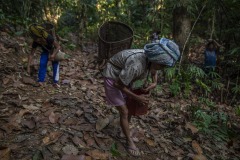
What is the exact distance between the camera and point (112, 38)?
3.79 m

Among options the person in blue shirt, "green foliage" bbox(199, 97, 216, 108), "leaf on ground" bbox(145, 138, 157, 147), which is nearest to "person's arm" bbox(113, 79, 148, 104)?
"leaf on ground" bbox(145, 138, 157, 147)

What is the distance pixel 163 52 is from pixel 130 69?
0.41 m

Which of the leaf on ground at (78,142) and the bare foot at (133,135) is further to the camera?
the bare foot at (133,135)

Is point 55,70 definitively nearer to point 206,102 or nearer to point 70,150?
point 70,150

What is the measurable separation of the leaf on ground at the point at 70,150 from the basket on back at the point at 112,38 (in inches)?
48.8

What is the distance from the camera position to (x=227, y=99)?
7137 mm

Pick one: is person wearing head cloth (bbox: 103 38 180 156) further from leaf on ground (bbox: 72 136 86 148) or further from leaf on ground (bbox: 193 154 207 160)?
leaf on ground (bbox: 193 154 207 160)

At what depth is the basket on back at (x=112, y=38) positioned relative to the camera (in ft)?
11.3

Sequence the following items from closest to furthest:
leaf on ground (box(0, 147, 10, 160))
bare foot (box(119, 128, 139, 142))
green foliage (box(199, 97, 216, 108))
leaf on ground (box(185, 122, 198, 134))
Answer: leaf on ground (box(0, 147, 10, 160)) → bare foot (box(119, 128, 139, 142)) → leaf on ground (box(185, 122, 198, 134)) → green foliage (box(199, 97, 216, 108))

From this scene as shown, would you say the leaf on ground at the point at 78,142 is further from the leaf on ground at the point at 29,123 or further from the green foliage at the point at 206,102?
the green foliage at the point at 206,102

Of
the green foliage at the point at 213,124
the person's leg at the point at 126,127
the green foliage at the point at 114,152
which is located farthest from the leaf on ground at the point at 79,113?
the green foliage at the point at 213,124

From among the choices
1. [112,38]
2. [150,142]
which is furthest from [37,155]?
[112,38]

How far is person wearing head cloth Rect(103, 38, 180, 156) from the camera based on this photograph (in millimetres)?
2855

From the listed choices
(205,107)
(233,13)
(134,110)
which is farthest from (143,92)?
(233,13)
